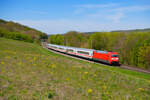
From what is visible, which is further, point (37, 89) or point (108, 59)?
point (108, 59)

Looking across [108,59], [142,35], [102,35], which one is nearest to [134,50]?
[142,35]

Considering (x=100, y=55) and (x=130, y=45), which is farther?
(x=130, y=45)

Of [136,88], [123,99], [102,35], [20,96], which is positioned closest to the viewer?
[20,96]

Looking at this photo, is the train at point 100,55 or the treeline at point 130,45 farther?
the treeline at point 130,45

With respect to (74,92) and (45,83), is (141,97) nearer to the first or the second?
(74,92)

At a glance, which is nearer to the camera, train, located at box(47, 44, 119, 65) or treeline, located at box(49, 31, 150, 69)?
train, located at box(47, 44, 119, 65)

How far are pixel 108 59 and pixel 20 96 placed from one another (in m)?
23.5

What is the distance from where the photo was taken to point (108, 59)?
2709 cm

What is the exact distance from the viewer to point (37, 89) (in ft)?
21.1

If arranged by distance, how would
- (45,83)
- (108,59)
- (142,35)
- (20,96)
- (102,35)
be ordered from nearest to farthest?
(20,96)
(45,83)
(108,59)
(142,35)
(102,35)

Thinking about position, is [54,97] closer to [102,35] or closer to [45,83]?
[45,83]

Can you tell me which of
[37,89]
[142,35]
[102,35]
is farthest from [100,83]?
[102,35]

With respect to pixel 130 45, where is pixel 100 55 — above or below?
below

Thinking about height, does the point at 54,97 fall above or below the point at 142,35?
below
